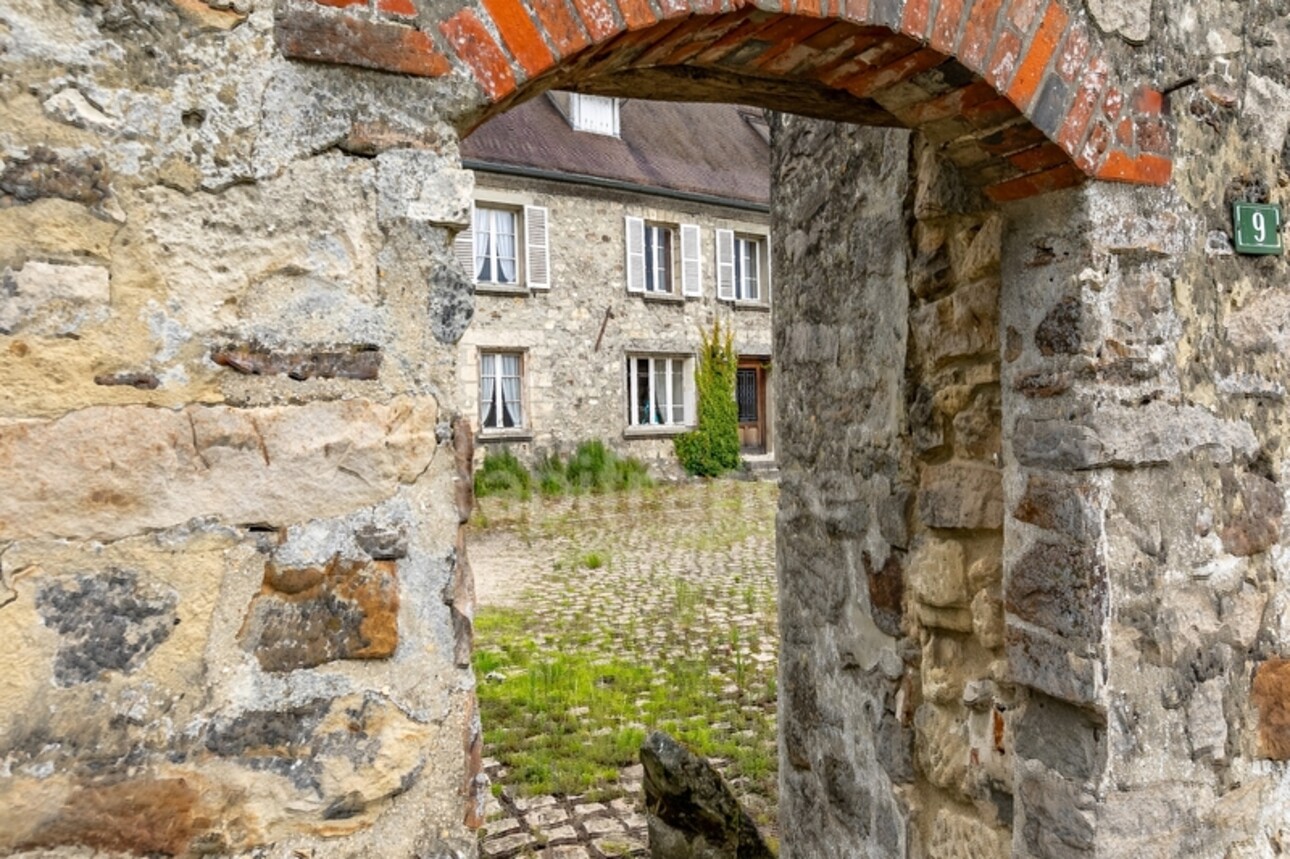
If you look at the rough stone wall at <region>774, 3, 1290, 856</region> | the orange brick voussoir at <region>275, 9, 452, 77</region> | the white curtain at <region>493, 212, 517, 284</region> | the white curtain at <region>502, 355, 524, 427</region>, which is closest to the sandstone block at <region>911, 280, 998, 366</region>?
the rough stone wall at <region>774, 3, 1290, 856</region>

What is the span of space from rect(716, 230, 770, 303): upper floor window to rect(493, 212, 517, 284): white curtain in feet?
12.7

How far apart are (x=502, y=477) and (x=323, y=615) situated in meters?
12.6

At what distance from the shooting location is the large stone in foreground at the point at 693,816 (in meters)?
3.48

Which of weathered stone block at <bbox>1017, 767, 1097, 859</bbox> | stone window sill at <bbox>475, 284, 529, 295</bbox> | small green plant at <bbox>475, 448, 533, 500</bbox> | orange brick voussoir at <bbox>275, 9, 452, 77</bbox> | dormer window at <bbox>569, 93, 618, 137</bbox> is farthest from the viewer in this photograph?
dormer window at <bbox>569, 93, 618, 137</bbox>

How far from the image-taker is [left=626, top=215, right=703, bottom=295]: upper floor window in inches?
635

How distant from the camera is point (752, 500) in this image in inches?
555

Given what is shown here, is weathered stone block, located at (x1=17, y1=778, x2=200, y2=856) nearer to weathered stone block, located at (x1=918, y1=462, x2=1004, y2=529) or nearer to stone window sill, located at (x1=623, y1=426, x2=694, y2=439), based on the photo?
weathered stone block, located at (x1=918, y1=462, x2=1004, y2=529)

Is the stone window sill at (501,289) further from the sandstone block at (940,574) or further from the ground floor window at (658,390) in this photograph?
the sandstone block at (940,574)

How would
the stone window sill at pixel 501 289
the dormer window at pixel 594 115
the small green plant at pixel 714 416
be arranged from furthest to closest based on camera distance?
the small green plant at pixel 714 416 < the dormer window at pixel 594 115 < the stone window sill at pixel 501 289

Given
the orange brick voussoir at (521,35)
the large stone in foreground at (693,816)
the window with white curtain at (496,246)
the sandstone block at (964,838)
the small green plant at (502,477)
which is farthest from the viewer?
the window with white curtain at (496,246)

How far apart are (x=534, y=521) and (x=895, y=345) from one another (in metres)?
9.97

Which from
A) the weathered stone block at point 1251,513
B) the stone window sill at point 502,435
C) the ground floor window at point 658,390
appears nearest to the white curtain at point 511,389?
the stone window sill at point 502,435

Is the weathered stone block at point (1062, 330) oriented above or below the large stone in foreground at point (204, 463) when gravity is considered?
above

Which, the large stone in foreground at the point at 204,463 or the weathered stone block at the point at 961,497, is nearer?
the large stone in foreground at the point at 204,463
